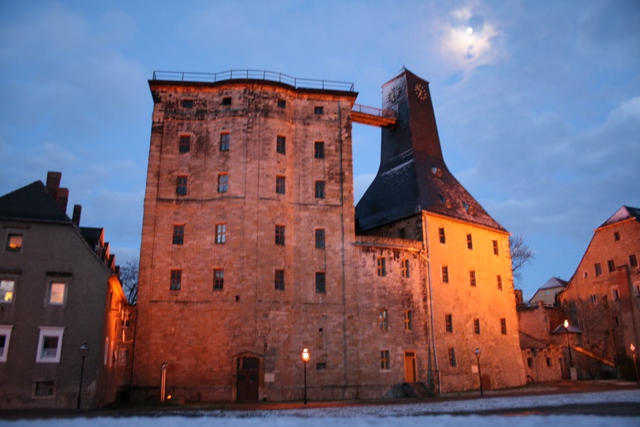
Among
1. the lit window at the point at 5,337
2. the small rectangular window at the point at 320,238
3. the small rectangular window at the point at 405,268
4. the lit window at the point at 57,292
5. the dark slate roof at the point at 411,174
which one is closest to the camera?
the lit window at the point at 5,337

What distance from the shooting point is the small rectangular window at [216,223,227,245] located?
118 feet

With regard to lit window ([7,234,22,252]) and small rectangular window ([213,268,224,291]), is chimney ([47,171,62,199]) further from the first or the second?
small rectangular window ([213,268,224,291])

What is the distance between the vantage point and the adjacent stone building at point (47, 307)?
87.4ft

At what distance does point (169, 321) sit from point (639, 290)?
4044cm

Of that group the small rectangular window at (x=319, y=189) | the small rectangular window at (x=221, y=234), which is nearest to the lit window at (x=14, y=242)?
the small rectangular window at (x=221, y=234)

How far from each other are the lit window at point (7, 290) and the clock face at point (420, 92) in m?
36.4

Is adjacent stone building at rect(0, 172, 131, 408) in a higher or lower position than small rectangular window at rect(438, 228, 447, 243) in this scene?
lower

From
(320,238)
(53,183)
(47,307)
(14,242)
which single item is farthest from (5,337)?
(320,238)

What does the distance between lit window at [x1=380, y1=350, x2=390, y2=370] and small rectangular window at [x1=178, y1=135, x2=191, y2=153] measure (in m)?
19.7

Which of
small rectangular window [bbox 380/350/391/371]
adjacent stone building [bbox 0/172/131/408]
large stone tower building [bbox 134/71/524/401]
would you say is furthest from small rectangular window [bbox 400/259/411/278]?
adjacent stone building [bbox 0/172/131/408]

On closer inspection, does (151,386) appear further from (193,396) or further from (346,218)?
(346,218)

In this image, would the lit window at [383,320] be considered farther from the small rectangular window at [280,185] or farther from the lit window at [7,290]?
the lit window at [7,290]

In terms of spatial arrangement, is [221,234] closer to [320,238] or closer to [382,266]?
[320,238]

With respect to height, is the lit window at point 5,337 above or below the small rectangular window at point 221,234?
below
